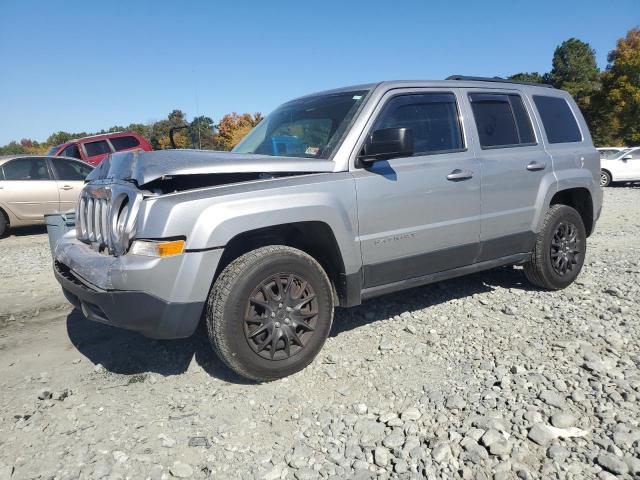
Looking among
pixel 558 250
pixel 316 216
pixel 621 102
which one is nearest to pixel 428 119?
pixel 316 216

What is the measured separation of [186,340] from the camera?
154 inches

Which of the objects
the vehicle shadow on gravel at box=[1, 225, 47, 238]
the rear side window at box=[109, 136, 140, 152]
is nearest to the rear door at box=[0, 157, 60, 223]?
the vehicle shadow on gravel at box=[1, 225, 47, 238]

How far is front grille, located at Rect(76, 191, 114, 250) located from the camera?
3.14 m

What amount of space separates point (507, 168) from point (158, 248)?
9.83 ft

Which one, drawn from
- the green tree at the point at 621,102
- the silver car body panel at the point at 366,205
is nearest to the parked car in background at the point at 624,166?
the silver car body panel at the point at 366,205

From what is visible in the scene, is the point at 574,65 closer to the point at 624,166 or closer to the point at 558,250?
the point at 624,166

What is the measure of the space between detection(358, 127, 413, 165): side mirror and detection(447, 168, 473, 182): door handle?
62 centimetres

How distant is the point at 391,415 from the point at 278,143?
2328 mm

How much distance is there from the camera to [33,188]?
922cm

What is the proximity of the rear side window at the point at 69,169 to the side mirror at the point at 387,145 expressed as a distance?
26.7ft

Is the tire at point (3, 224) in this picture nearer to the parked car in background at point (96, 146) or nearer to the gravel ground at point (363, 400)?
the parked car in background at point (96, 146)

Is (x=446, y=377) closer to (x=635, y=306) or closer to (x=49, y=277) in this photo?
(x=635, y=306)

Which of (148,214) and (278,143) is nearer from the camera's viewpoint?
(148,214)

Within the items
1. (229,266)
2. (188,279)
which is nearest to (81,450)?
(188,279)
